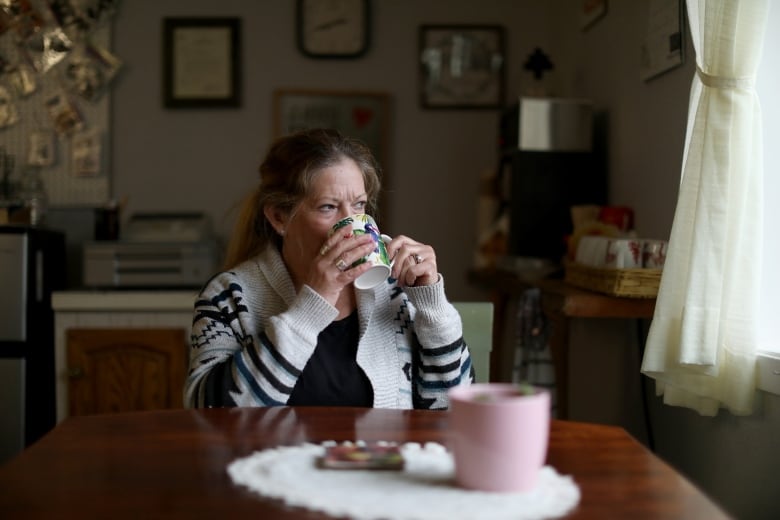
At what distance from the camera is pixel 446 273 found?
3.84 meters

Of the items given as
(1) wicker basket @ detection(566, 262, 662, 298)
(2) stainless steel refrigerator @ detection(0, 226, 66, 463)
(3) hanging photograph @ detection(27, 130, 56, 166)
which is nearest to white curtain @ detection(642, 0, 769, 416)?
(1) wicker basket @ detection(566, 262, 662, 298)

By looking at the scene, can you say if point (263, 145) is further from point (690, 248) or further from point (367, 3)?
point (690, 248)

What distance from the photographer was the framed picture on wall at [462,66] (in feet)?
12.4

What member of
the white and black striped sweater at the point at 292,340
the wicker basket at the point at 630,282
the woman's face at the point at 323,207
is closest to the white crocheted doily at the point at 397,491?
the white and black striped sweater at the point at 292,340

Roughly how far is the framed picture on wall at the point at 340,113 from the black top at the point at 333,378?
2296mm

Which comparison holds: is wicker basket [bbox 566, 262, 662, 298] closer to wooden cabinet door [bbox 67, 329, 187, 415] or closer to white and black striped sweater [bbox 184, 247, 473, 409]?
white and black striped sweater [bbox 184, 247, 473, 409]

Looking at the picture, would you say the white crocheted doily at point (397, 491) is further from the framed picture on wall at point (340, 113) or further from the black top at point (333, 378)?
the framed picture on wall at point (340, 113)

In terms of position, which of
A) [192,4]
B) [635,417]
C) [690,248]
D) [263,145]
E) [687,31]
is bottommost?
[635,417]

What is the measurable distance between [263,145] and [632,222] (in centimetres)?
180

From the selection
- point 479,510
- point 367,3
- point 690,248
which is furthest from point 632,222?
point 479,510

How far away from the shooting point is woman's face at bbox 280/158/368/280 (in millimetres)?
1562

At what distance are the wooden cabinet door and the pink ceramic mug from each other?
263 centimetres

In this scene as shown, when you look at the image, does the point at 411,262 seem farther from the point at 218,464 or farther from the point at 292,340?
the point at 218,464

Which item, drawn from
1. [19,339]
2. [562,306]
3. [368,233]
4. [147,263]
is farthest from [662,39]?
[19,339]
